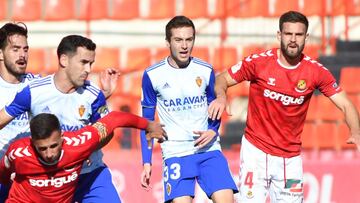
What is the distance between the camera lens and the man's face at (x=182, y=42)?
8766 millimetres

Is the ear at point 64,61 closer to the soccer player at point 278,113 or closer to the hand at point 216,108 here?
the hand at point 216,108

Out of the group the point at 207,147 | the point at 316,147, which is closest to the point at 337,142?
the point at 316,147

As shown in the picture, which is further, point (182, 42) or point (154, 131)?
point (182, 42)

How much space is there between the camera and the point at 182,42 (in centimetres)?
877

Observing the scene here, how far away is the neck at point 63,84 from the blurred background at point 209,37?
5830mm

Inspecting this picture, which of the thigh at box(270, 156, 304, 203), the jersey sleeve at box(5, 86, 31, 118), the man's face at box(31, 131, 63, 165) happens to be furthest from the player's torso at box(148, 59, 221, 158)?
the man's face at box(31, 131, 63, 165)

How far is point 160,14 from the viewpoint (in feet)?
52.1

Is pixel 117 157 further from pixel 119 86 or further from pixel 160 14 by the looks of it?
pixel 160 14

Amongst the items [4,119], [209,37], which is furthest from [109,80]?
[209,37]

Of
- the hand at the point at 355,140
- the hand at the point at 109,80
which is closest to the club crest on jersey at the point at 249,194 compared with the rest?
the hand at the point at 355,140

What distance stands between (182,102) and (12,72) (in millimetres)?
1482

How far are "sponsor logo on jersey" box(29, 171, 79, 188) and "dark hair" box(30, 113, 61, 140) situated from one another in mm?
458

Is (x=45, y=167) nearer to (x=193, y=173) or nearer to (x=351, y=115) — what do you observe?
(x=193, y=173)

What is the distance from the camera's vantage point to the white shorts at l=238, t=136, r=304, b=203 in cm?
902
